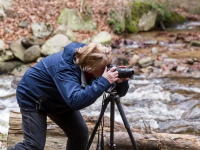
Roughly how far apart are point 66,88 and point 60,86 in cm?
7

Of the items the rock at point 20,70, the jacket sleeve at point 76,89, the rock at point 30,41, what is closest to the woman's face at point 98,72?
the jacket sleeve at point 76,89

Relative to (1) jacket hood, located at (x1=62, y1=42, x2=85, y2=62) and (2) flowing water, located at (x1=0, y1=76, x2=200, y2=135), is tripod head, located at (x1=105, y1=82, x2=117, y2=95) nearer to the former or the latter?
(1) jacket hood, located at (x1=62, y1=42, x2=85, y2=62)

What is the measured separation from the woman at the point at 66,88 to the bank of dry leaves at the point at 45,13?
7.16 meters

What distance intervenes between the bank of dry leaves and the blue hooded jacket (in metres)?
7.22

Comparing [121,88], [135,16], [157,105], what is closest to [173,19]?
[135,16]

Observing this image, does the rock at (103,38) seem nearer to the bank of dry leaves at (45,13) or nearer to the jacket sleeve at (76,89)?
the bank of dry leaves at (45,13)

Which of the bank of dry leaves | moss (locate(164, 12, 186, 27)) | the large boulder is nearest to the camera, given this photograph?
the bank of dry leaves

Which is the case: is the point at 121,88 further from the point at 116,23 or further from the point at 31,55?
the point at 116,23

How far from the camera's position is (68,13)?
1176cm

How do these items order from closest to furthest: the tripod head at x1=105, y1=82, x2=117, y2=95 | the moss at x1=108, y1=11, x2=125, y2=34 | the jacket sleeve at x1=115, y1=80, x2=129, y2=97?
the tripod head at x1=105, y1=82, x2=117, y2=95 → the jacket sleeve at x1=115, y1=80, x2=129, y2=97 → the moss at x1=108, y1=11, x2=125, y2=34

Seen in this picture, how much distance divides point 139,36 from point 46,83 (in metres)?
10.9

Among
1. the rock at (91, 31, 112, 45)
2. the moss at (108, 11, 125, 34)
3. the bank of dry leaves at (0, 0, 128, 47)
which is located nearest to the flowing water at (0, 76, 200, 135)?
the bank of dry leaves at (0, 0, 128, 47)

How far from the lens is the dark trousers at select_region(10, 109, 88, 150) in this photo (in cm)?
245

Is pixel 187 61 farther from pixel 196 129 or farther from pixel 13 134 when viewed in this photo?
pixel 13 134
